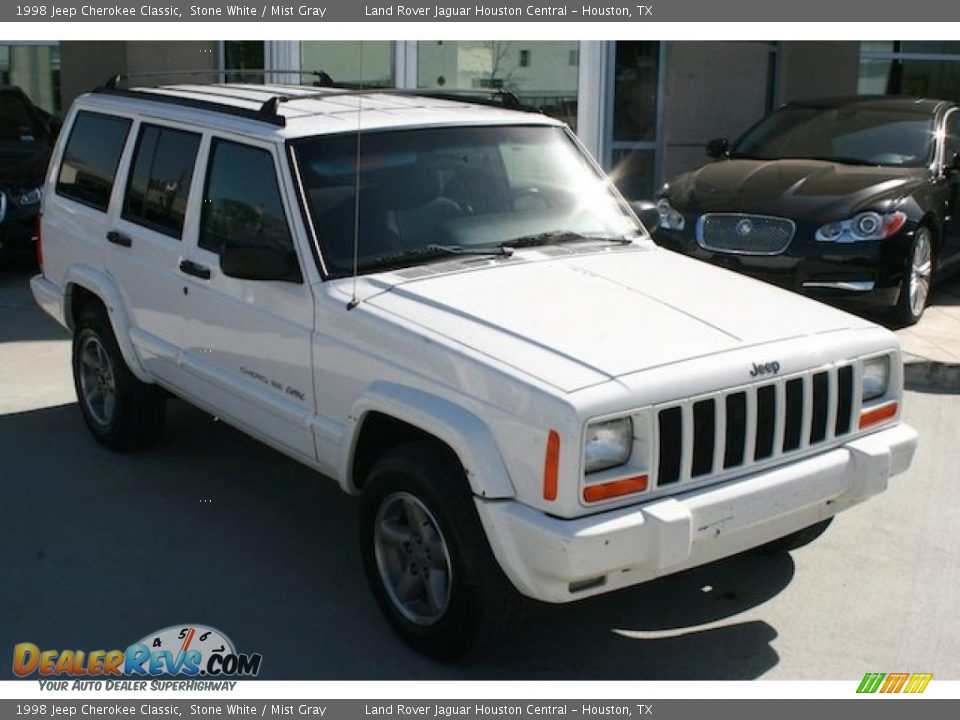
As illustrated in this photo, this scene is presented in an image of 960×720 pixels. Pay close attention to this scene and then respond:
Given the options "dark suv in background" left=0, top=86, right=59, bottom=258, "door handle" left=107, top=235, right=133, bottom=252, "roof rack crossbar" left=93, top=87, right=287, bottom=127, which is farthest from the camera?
"dark suv in background" left=0, top=86, right=59, bottom=258

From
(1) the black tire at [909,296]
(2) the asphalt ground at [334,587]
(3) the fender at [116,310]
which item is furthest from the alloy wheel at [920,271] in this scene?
(3) the fender at [116,310]

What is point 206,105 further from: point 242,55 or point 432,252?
point 242,55

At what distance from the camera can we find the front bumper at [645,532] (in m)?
3.78

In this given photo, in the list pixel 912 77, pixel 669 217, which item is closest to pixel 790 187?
pixel 669 217

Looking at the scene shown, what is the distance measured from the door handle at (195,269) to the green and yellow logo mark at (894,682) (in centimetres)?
314

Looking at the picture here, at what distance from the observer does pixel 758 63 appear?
13.8m

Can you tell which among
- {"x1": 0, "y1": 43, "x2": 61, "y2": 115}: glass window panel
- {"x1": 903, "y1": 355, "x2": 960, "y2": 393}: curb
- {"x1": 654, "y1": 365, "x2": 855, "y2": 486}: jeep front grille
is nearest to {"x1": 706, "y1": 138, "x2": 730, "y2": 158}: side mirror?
{"x1": 903, "y1": 355, "x2": 960, "y2": 393}: curb

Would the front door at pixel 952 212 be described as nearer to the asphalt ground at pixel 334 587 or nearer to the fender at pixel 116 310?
the asphalt ground at pixel 334 587

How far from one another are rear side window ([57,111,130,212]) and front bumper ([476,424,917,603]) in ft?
11.3

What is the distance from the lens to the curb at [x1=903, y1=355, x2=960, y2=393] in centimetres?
794

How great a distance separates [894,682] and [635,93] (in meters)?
10.3

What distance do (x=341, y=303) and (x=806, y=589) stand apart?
7.19ft

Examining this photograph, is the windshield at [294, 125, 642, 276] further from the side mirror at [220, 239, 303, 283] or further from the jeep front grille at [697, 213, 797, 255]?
the jeep front grille at [697, 213, 797, 255]

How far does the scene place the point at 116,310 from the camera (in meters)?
6.21
